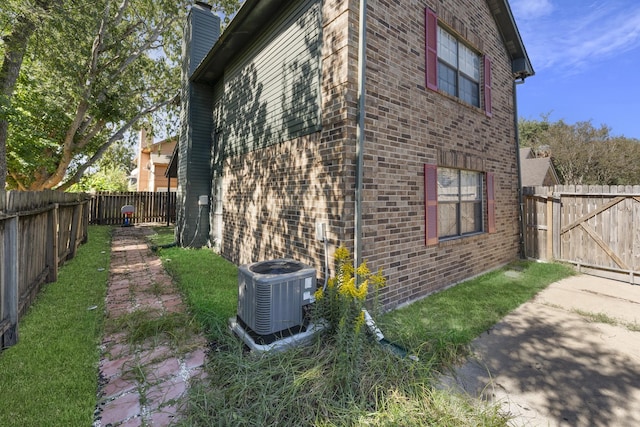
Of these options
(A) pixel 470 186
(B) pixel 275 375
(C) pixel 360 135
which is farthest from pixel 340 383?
(A) pixel 470 186

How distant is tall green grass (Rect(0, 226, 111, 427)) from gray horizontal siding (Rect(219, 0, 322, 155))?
3.97 m

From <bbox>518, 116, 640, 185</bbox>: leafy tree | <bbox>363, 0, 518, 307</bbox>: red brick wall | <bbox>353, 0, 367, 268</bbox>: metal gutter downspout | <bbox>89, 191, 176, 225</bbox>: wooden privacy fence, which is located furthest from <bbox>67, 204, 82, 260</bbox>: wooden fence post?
<bbox>518, 116, 640, 185</bbox>: leafy tree

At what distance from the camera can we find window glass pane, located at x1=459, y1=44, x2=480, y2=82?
6500 mm

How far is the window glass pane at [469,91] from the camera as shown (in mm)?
6492

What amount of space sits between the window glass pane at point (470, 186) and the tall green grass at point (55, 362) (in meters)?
6.46

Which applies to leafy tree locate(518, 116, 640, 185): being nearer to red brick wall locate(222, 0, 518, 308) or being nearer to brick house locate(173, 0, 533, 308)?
brick house locate(173, 0, 533, 308)

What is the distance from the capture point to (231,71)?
7855mm

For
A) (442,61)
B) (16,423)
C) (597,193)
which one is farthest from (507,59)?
(16,423)

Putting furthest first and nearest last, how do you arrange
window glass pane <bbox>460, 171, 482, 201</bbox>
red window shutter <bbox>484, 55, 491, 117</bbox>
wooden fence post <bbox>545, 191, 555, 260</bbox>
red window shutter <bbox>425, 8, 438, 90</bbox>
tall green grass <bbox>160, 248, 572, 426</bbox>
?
1. wooden fence post <bbox>545, 191, 555, 260</bbox>
2. red window shutter <bbox>484, 55, 491, 117</bbox>
3. window glass pane <bbox>460, 171, 482, 201</bbox>
4. red window shutter <bbox>425, 8, 438, 90</bbox>
5. tall green grass <bbox>160, 248, 572, 426</bbox>

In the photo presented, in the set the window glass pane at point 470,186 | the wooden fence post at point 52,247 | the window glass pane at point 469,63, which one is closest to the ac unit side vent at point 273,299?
the window glass pane at point 470,186

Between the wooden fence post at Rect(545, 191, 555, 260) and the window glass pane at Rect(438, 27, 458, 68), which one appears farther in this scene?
the wooden fence post at Rect(545, 191, 555, 260)

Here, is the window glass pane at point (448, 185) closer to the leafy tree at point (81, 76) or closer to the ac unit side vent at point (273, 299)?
the ac unit side vent at point (273, 299)

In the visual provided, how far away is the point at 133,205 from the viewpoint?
16297 mm

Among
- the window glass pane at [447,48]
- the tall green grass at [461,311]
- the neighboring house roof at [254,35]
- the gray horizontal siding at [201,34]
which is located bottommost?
the tall green grass at [461,311]
